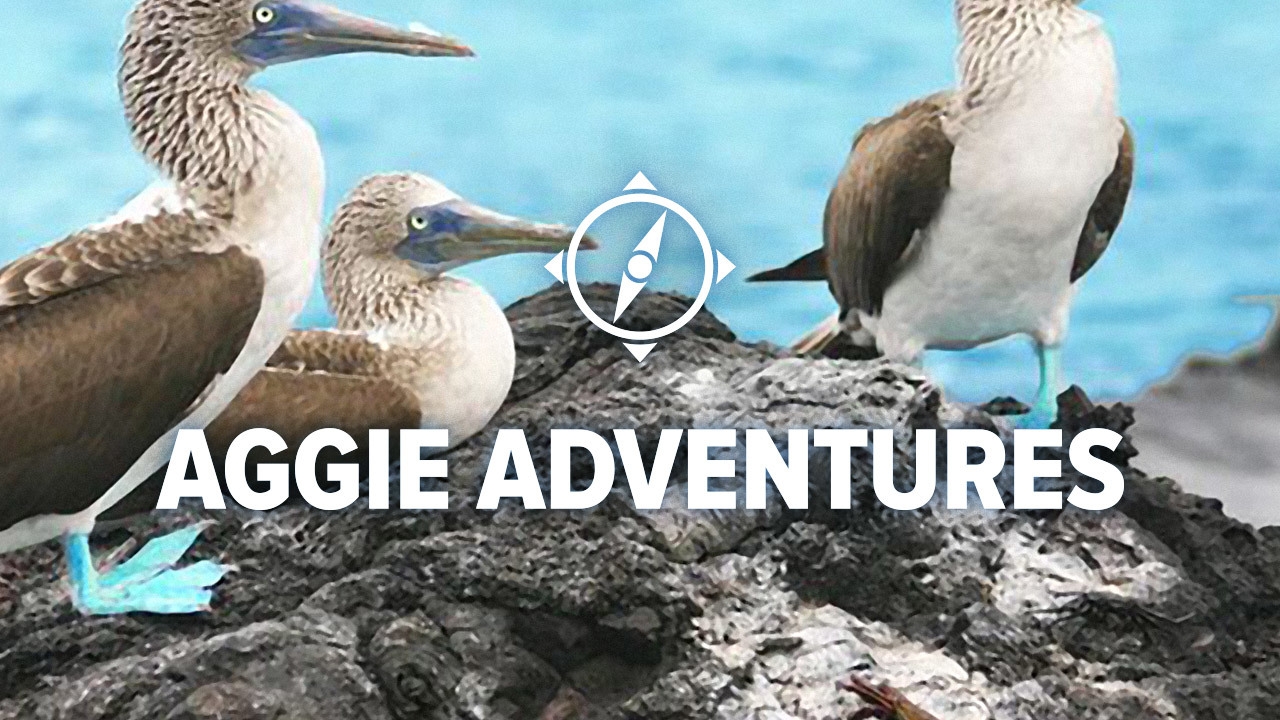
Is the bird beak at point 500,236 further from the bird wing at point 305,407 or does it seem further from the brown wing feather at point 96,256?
the brown wing feather at point 96,256

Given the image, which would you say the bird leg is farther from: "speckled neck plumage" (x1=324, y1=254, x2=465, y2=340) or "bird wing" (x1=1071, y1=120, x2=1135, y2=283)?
"speckled neck plumage" (x1=324, y1=254, x2=465, y2=340)

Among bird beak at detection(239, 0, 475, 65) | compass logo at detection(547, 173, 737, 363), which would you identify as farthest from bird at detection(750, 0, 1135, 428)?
bird beak at detection(239, 0, 475, 65)

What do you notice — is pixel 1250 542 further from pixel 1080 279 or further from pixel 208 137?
pixel 208 137

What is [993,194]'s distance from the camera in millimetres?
5312

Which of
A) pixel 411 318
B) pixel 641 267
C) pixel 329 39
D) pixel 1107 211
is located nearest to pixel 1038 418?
pixel 1107 211

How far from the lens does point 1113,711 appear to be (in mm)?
4484

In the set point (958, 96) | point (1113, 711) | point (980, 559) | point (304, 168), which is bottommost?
point (1113, 711)

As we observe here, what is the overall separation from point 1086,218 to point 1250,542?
0.90 m

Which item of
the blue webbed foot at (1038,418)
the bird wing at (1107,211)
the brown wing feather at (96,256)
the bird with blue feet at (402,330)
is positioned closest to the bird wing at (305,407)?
the bird with blue feet at (402,330)

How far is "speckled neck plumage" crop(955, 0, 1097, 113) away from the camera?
5.28m

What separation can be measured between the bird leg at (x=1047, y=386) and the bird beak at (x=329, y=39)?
5.67ft

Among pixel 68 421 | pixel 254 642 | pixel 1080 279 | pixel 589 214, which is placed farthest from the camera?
pixel 1080 279

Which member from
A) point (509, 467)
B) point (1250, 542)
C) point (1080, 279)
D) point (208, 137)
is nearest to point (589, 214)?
point (509, 467)

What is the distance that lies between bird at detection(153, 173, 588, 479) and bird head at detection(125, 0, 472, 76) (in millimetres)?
527
